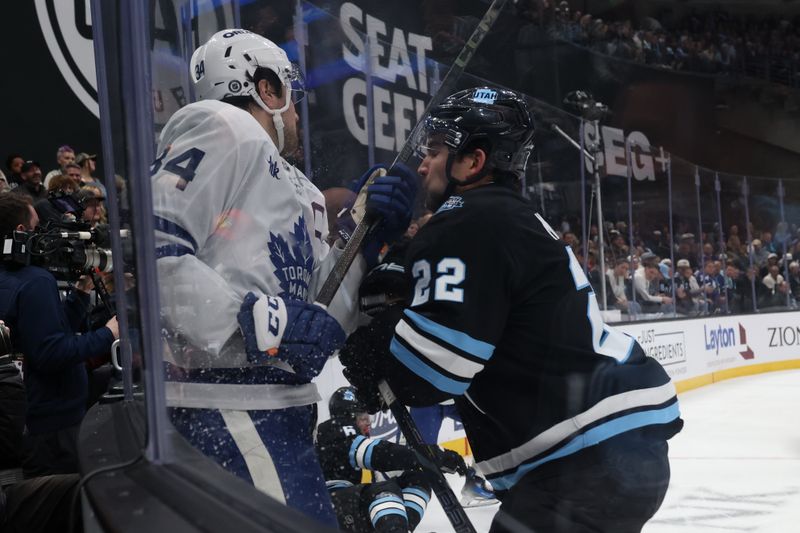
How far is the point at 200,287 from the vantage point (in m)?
0.86

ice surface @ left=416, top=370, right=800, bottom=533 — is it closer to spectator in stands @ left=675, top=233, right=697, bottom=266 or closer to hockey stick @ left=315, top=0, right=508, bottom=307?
hockey stick @ left=315, top=0, right=508, bottom=307

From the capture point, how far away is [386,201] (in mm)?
848

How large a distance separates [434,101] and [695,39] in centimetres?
104

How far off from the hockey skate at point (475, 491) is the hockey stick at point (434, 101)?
0.95 ft

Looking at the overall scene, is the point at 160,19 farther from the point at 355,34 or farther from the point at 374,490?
the point at 374,490

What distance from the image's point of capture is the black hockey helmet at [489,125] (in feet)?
2.56

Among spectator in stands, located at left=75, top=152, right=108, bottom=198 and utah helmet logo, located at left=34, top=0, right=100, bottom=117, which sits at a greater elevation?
utah helmet logo, located at left=34, top=0, right=100, bottom=117

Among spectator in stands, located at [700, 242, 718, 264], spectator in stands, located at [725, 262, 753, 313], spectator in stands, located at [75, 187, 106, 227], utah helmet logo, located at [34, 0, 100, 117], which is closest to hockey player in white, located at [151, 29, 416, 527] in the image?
spectator in stands, located at [700, 242, 718, 264]

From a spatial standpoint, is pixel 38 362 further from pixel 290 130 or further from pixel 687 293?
pixel 687 293

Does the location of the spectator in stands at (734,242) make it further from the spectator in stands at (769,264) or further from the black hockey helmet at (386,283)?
the black hockey helmet at (386,283)

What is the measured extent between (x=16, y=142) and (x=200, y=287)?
148 inches

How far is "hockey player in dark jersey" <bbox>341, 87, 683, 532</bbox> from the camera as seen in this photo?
644 millimetres

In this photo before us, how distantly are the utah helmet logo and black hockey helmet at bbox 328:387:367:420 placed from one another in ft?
12.1

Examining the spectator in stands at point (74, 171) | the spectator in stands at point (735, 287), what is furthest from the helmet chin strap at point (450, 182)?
the spectator in stands at point (74, 171)
